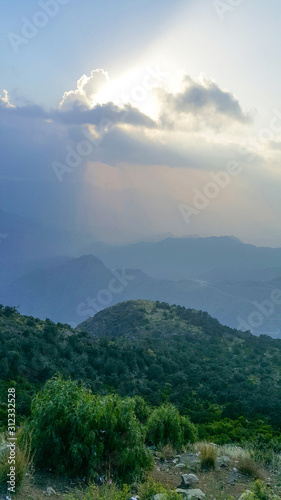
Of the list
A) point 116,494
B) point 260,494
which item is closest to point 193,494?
point 260,494

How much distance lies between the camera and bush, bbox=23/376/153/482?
1016cm

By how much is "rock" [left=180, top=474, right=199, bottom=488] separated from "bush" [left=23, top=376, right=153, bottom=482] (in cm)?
104

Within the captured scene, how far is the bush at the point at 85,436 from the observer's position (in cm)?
1016

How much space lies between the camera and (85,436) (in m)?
10.4

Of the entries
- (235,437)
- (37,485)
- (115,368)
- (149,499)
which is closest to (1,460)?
(37,485)

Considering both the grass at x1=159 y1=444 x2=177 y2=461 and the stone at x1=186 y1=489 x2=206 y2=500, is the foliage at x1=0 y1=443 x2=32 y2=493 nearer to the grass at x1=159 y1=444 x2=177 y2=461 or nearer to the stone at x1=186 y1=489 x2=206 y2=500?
the stone at x1=186 y1=489 x2=206 y2=500

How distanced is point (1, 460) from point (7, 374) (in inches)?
958

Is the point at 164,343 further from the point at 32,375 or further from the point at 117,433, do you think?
the point at 117,433

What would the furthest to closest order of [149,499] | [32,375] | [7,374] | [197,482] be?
[32,375]
[7,374]
[197,482]
[149,499]

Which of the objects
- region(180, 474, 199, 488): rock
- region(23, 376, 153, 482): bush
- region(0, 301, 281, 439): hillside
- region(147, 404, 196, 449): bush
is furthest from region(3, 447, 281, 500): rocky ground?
region(0, 301, 281, 439): hillside

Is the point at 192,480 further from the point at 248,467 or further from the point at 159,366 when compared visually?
the point at 159,366

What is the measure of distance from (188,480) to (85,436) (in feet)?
11.1

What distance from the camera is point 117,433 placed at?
10.8 meters

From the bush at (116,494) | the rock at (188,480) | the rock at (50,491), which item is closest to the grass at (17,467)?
the rock at (50,491)
